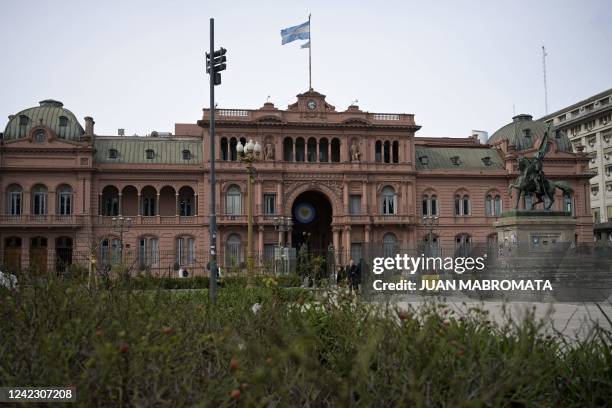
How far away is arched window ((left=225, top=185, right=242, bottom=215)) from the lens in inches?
2050

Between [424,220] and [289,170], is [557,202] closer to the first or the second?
[424,220]

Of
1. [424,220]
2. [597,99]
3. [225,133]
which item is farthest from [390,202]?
[597,99]

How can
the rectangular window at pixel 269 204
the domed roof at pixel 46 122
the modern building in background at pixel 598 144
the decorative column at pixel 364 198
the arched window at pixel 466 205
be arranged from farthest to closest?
the modern building in background at pixel 598 144
the arched window at pixel 466 205
the decorative column at pixel 364 198
the rectangular window at pixel 269 204
the domed roof at pixel 46 122

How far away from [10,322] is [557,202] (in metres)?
59.2

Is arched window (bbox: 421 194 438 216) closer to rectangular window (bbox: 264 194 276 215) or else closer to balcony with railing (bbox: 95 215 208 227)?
rectangular window (bbox: 264 194 276 215)

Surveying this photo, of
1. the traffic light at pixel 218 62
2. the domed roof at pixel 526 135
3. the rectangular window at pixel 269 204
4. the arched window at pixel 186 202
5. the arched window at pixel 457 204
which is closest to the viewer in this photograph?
the traffic light at pixel 218 62

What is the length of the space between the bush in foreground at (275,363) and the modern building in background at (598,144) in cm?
7239

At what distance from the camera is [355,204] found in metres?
54.0

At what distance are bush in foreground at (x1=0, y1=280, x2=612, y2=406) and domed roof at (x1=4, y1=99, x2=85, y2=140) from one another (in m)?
48.3

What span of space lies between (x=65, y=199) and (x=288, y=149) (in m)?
19.5

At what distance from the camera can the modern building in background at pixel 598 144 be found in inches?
Result: 2975

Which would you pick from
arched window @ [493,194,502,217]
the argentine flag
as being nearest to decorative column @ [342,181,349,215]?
the argentine flag

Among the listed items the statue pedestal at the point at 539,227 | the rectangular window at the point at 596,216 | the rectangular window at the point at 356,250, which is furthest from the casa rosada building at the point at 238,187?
the rectangular window at the point at 596,216

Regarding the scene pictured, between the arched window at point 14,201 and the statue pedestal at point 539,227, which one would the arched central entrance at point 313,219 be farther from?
the statue pedestal at point 539,227
